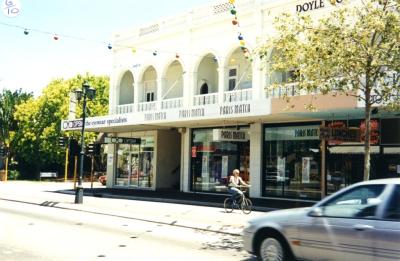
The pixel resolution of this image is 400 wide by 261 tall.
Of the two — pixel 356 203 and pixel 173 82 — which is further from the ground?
pixel 173 82

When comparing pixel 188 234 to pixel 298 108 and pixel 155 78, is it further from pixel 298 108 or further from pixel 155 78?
pixel 155 78

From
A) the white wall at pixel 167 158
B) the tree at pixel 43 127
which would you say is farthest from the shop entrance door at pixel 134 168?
the tree at pixel 43 127

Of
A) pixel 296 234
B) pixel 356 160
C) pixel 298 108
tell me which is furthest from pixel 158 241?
pixel 356 160

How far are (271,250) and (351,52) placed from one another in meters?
5.61

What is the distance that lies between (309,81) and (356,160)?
8.51 m

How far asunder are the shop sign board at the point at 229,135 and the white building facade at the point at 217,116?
0.07 metres

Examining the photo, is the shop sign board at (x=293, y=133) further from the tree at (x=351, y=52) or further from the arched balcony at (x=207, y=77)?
the tree at (x=351, y=52)

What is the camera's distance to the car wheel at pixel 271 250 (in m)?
7.72

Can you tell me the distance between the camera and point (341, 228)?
6.93m

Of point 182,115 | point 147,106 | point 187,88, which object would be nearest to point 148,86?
point 147,106

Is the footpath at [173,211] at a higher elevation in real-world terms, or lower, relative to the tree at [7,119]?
lower

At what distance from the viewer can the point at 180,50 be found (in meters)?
26.4

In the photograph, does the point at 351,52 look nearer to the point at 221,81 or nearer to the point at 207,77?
the point at 221,81

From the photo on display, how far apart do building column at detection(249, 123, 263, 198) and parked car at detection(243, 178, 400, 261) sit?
14768 millimetres
